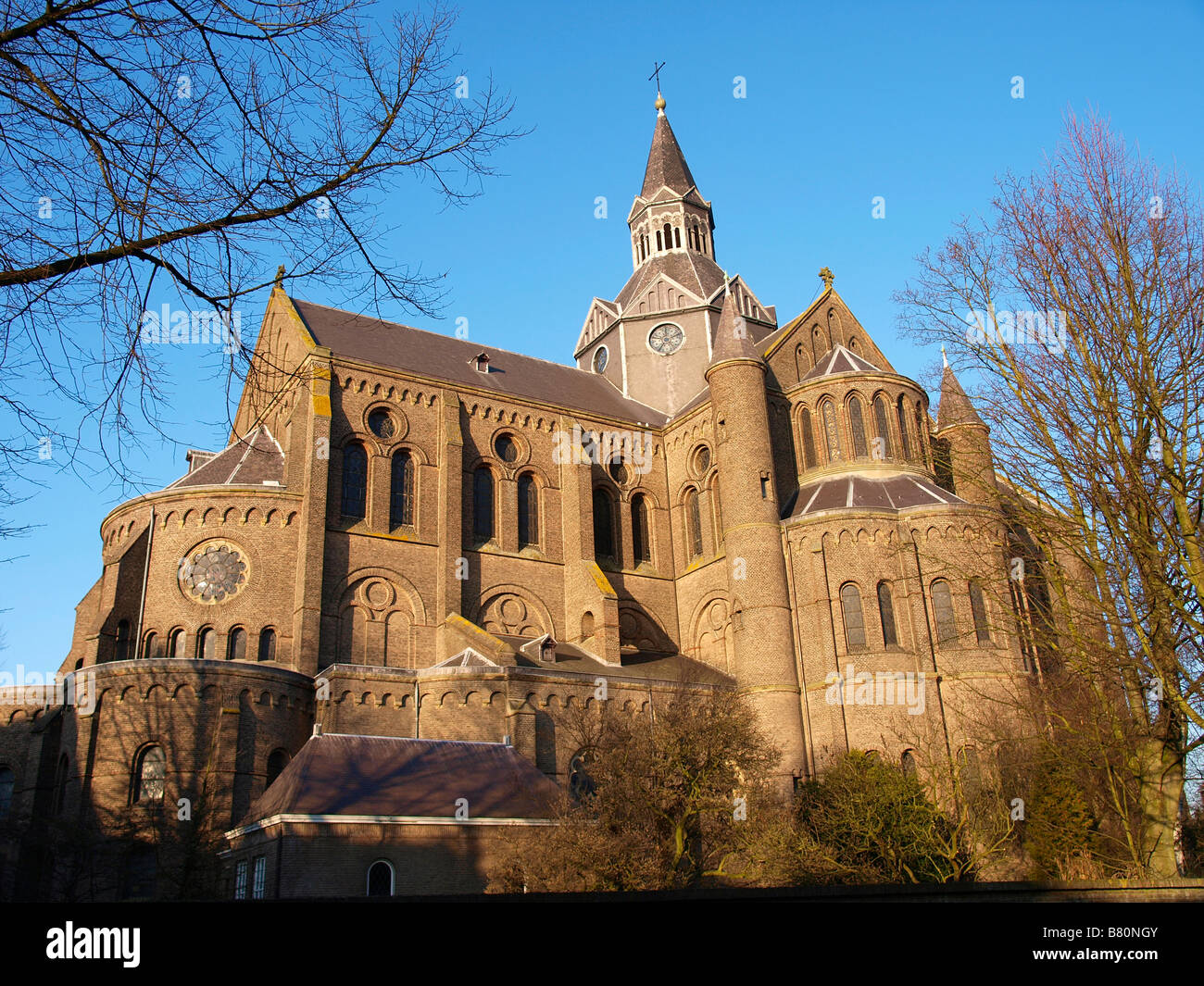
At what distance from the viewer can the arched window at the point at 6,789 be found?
2592cm

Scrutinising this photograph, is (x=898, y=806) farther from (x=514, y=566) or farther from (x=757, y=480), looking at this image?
(x=514, y=566)

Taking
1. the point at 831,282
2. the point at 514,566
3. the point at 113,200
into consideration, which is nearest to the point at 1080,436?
the point at 113,200

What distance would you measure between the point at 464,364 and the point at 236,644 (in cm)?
1410

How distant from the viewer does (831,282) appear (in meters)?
39.7

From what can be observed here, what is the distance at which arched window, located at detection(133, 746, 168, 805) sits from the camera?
2297 cm

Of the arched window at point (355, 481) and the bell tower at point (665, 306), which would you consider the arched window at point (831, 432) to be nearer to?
the bell tower at point (665, 306)

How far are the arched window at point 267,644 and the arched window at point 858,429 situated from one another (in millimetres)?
19735

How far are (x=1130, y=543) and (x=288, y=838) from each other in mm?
15775

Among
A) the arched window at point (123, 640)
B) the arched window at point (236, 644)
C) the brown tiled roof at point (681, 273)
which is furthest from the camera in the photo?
the brown tiled roof at point (681, 273)

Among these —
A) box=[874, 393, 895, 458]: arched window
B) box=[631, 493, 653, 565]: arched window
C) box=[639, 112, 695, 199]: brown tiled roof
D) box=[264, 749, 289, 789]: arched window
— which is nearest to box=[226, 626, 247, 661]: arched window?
box=[264, 749, 289, 789]: arched window

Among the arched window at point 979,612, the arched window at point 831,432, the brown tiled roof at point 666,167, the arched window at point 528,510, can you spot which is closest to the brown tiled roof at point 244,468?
the arched window at point 528,510

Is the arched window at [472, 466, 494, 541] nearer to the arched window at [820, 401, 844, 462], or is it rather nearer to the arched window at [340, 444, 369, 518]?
the arched window at [340, 444, 369, 518]

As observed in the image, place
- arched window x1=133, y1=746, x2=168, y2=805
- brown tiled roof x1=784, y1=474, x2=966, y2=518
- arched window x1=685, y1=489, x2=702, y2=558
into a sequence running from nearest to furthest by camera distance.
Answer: arched window x1=133, y1=746, x2=168, y2=805 < brown tiled roof x1=784, y1=474, x2=966, y2=518 < arched window x1=685, y1=489, x2=702, y2=558

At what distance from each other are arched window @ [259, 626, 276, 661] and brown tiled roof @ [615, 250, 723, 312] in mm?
22924
